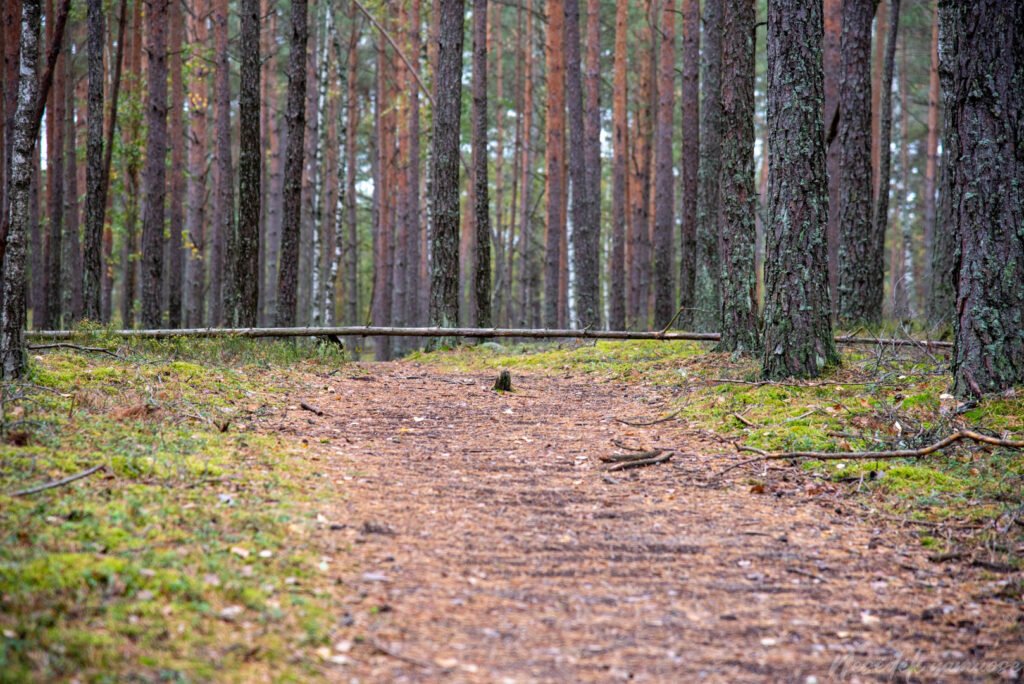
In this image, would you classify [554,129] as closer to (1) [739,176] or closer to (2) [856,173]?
(2) [856,173]

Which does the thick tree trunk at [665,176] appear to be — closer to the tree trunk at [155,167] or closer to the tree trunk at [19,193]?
the tree trunk at [155,167]

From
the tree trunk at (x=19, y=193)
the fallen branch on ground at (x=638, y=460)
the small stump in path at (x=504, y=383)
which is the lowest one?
the fallen branch on ground at (x=638, y=460)

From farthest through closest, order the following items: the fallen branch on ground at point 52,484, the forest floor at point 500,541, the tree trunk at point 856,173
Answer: the tree trunk at point 856,173
the fallen branch on ground at point 52,484
the forest floor at point 500,541

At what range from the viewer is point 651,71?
84.0ft

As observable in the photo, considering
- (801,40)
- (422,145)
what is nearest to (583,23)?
(422,145)

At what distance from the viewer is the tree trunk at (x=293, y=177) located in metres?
13.6

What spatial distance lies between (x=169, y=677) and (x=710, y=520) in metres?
3.15

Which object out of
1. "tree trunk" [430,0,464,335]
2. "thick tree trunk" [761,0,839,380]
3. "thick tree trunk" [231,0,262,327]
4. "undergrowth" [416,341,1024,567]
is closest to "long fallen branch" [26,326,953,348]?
"undergrowth" [416,341,1024,567]

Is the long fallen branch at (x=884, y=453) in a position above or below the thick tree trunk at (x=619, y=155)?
below

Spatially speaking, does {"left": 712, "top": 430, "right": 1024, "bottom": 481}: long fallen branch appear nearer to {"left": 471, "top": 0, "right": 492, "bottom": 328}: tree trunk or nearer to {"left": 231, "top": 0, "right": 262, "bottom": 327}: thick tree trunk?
{"left": 231, "top": 0, "right": 262, "bottom": 327}: thick tree trunk

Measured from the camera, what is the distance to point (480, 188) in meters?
15.9

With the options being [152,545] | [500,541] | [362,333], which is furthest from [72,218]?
[500,541]

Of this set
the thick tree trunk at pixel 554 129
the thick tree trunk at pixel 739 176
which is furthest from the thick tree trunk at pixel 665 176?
the thick tree trunk at pixel 739 176

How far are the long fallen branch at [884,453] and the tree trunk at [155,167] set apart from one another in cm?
1188
